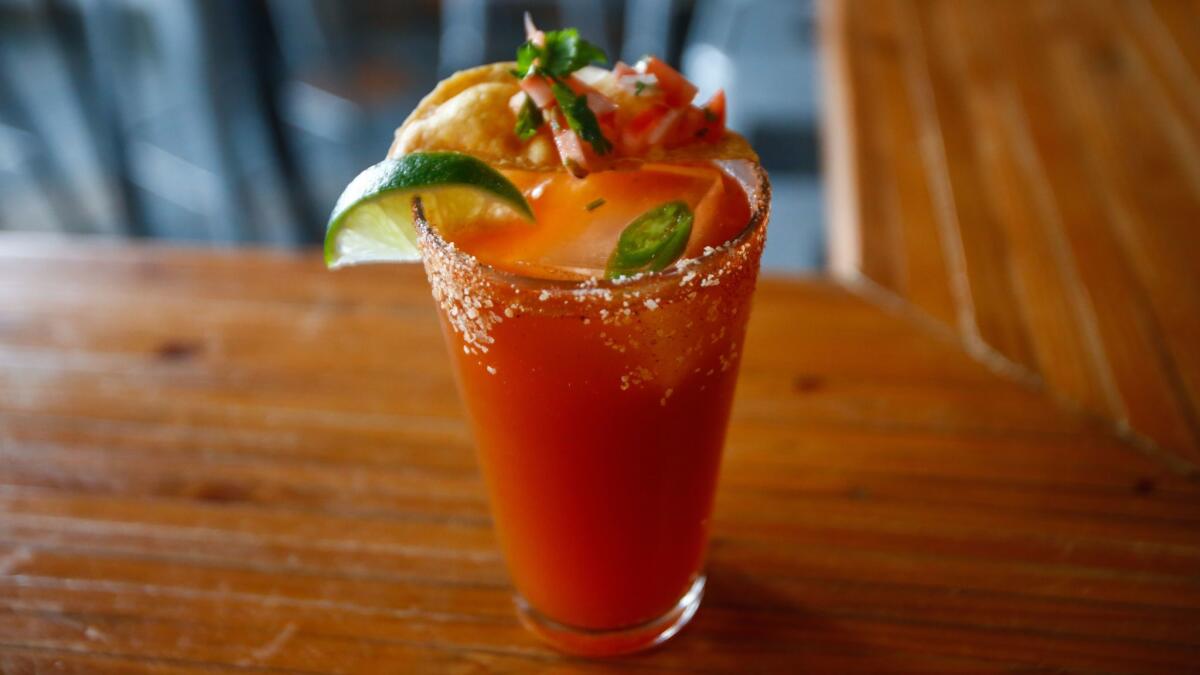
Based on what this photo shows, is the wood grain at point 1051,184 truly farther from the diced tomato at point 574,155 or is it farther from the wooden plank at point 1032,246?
the diced tomato at point 574,155

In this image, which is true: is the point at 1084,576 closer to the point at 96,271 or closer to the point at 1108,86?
the point at 1108,86

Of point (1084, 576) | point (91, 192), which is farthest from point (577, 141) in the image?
point (91, 192)

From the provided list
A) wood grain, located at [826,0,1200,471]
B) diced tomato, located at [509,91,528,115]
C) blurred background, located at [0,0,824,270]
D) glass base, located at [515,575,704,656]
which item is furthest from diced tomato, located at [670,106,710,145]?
blurred background, located at [0,0,824,270]

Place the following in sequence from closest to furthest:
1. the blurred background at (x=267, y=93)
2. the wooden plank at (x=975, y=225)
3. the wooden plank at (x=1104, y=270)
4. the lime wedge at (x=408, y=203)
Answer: the lime wedge at (x=408, y=203), the wooden plank at (x=1104, y=270), the wooden plank at (x=975, y=225), the blurred background at (x=267, y=93)

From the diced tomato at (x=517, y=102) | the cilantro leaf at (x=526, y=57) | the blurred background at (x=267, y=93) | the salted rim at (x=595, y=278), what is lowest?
the blurred background at (x=267, y=93)

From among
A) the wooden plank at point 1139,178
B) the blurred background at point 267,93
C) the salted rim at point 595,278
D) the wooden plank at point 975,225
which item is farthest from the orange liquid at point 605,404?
the blurred background at point 267,93

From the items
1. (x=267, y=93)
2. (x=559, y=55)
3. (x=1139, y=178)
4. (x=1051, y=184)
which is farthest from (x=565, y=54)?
(x=267, y=93)

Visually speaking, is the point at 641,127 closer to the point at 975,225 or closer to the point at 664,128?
the point at 664,128

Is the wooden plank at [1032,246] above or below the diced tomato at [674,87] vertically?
below
